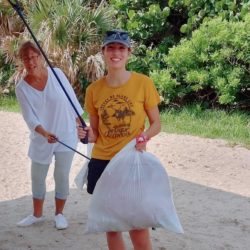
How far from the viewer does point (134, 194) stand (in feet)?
10.4

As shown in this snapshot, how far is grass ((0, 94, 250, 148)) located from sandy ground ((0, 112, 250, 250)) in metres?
0.30

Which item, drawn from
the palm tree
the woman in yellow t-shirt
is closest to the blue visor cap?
the woman in yellow t-shirt

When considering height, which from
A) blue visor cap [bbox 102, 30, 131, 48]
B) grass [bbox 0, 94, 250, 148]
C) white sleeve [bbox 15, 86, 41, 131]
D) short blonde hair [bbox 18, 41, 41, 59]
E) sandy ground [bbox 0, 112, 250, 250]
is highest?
blue visor cap [bbox 102, 30, 131, 48]

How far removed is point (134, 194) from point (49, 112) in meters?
1.47

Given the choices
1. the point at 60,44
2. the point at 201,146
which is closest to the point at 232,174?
the point at 201,146

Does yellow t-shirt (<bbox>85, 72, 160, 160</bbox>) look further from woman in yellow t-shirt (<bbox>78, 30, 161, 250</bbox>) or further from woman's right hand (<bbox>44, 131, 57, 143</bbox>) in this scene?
woman's right hand (<bbox>44, 131, 57, 143</bbox>)

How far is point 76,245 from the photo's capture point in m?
4.32

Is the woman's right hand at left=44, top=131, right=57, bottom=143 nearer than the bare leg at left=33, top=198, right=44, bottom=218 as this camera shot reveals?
Yes

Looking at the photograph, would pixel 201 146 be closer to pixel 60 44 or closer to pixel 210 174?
pixel 210 174

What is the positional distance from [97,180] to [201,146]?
5.09m

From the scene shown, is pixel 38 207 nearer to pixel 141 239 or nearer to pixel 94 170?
pixel 94 170

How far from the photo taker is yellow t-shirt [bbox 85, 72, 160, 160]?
3264mm

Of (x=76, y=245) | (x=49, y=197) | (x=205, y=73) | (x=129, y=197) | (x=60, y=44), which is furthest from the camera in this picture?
(x=60, y=44)

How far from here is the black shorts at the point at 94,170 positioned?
337 cm
